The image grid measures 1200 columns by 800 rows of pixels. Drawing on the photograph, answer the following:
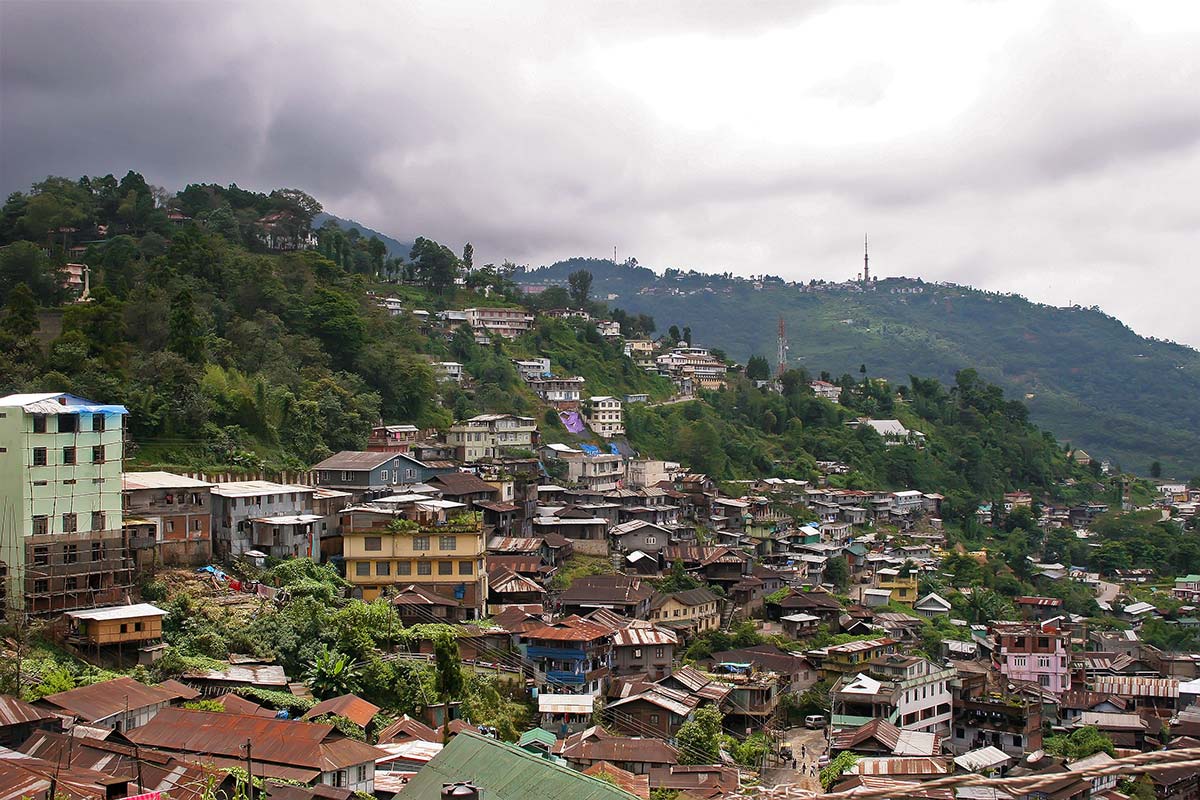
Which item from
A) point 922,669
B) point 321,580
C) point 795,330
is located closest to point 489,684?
point 321,580

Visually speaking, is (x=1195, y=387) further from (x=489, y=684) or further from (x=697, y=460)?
(x=489, y=684)

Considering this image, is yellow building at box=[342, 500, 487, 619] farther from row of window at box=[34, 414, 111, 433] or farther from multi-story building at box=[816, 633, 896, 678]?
multi-story building at box=[816, 633, 896, 678]

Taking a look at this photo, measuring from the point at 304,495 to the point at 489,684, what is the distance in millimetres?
8103

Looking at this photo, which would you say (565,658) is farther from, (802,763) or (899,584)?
(899,584)

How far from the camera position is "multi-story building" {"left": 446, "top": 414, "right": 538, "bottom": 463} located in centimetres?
4056

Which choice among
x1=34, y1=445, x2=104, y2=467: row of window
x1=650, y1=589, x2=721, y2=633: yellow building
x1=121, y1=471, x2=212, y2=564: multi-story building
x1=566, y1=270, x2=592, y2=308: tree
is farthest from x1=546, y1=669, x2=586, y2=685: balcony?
x1=566, y1=270, x2=592, y2=308: tree

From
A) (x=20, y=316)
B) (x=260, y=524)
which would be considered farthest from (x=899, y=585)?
(x=20, y=316)

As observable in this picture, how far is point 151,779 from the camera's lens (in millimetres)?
13180

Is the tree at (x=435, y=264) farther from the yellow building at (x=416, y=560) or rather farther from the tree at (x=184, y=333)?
the yellow building at (x=416, y=560)

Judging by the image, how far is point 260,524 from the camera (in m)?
25.1

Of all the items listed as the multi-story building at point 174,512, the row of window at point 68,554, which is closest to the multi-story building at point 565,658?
the multi-story building at point 174,512

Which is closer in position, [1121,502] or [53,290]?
[53,290]

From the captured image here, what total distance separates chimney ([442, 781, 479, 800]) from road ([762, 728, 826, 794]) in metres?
12.5

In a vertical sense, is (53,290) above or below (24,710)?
above
